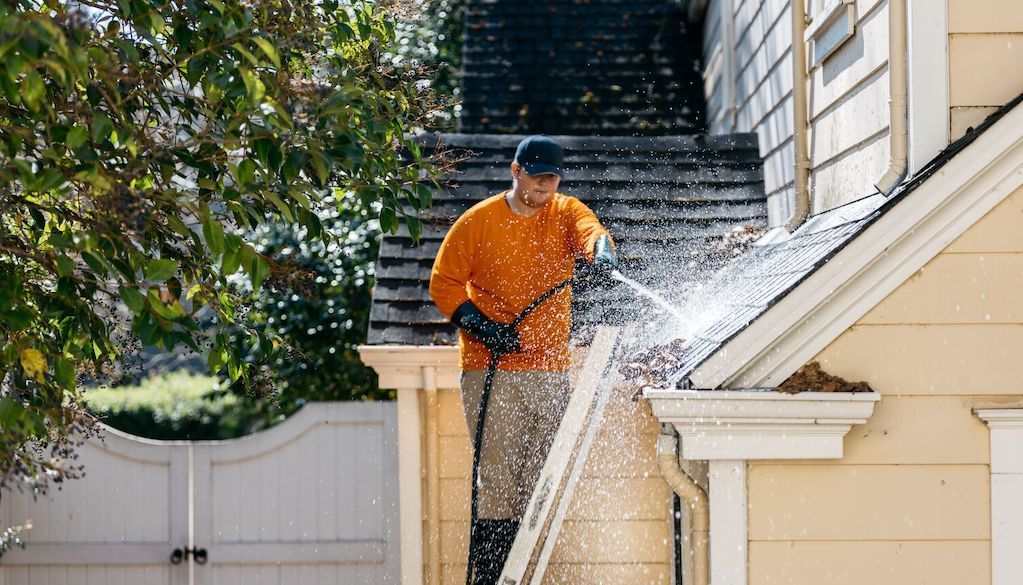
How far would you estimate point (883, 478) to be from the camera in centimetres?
402

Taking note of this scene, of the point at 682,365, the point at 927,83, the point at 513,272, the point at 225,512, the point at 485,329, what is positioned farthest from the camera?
the point at 225,512

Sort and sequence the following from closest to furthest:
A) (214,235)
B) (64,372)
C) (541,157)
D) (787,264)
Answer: (214,235) → (64,372) → (787,264) → (541,157)

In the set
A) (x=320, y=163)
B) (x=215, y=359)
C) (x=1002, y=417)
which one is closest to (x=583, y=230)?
(x=1002, y=417)

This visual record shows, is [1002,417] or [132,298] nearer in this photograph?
[132,298]

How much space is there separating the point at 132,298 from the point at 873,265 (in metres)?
2.35

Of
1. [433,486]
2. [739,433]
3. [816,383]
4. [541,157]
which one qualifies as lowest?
[433,486]

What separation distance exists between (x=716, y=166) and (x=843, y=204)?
2.45 metres

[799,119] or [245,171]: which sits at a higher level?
[799,119]

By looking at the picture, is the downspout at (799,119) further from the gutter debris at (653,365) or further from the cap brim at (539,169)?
the cap brim at (539,169)

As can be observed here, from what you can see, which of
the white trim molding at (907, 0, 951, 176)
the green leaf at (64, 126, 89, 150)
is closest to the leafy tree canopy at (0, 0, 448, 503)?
the green leaf at (64, 126, 89, 150)

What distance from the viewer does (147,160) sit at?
3145 mm

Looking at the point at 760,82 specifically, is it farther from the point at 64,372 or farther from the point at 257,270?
the point at 64,372

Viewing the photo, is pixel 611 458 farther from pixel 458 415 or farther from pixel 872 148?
pixel 872 148

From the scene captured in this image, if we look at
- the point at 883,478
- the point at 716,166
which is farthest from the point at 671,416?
the point at 716,166
